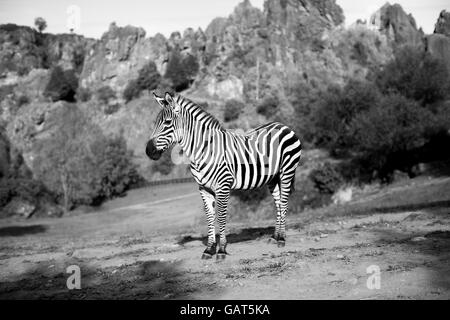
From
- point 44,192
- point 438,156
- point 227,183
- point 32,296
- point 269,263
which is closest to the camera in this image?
point 32,296

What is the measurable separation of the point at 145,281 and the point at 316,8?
504 feet

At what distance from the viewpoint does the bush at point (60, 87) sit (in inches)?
6270

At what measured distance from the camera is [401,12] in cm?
12644

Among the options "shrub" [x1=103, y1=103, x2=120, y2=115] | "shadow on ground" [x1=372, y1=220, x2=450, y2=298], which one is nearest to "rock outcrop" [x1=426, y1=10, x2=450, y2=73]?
"shadow on ground" [x1=372, y1=220, x2=450, y2=298]

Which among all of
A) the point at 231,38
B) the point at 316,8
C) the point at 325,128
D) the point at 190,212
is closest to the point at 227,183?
the point at 190,212

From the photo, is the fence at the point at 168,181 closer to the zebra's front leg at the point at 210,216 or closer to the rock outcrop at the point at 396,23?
the rock outcrop at the point at 396,23

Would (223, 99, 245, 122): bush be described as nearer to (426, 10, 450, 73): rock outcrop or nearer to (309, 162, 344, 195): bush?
(426, 10, 450, 73): rock outcrop

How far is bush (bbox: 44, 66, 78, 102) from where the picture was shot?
159 m

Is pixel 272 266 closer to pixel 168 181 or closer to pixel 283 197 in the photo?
pixel 283 197

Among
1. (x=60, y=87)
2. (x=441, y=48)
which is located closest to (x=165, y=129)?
(x=441, y=48)

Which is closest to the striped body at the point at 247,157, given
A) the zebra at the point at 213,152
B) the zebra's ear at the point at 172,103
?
the zebra at the point at 213,152

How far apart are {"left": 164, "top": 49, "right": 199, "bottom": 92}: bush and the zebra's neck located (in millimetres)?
134499

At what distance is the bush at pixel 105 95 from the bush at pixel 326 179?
364 ft
